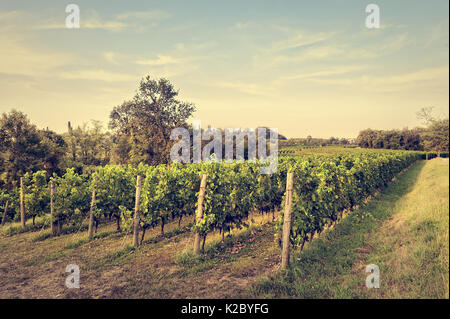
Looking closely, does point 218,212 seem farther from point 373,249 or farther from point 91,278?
point 373,249

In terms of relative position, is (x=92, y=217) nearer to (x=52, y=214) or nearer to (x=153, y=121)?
(x=52, y=214)

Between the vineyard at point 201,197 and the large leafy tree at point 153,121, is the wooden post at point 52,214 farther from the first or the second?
the large leafy tree at point 153,121

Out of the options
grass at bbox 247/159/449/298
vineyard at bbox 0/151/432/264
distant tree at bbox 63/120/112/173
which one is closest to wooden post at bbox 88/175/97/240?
vineyard at bbox 0/151/432/264

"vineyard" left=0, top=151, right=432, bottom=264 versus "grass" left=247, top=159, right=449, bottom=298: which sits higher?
"vineyard" left=0, top=151, right=432, bottom=264

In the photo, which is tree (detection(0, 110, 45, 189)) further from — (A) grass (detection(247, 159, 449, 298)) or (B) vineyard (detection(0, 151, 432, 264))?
(A) grass (detection(247, 159, 449, 298))

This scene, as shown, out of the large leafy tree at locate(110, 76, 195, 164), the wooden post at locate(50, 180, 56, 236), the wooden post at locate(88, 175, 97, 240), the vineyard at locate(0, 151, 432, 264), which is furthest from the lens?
the large leafy tree at locate(110, 76, 195, 164)

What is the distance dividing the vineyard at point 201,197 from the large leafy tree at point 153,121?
1914 cm

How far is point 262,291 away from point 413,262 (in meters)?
3.32

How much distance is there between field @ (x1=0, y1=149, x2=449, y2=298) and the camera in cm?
502

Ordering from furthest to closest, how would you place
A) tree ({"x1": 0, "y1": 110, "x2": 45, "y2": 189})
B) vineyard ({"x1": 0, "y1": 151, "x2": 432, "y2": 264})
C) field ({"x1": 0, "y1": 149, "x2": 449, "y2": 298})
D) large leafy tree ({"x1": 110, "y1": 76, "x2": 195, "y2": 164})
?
large leafy tree ({"x1": 110, "y1": 76, "x2": 195, "y2": 164})
tree ({"x1": 0, "y1": 110, "x2": 45, "y2": 189})
vineyard ({"x1": 0, "y1": 151, "x2": 432, "y2": 264})
field ({"x1": 0, "y1": 149, "x2": 449, "y2": 298})

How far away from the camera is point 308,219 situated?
286 inches

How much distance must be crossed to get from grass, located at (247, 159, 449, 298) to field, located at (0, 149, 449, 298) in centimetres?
2

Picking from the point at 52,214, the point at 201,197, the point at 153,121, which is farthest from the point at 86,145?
the point at 201,197
